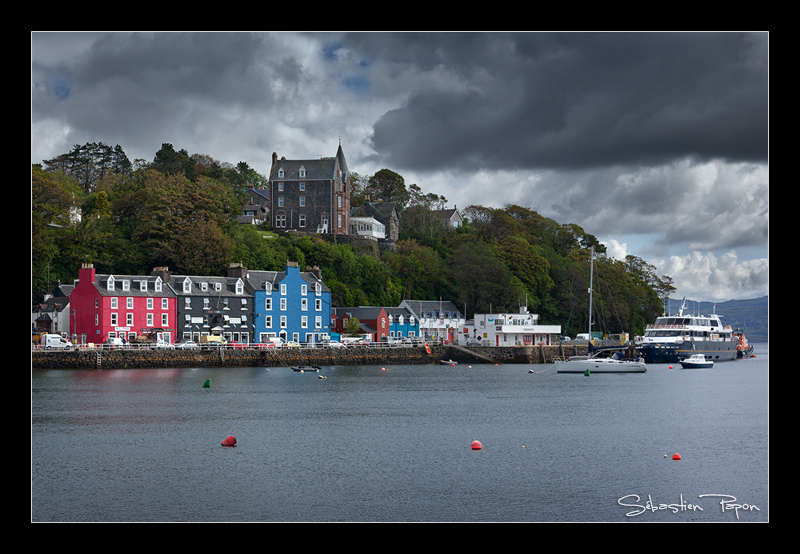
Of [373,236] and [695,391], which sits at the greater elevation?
[373,236]

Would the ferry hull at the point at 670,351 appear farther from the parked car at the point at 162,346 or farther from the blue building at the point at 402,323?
the parked car at the point at 162,346

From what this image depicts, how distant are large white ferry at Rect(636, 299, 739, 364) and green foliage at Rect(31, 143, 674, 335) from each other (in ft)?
46.5

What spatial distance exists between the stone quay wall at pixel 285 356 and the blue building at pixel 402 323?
645 centimetres

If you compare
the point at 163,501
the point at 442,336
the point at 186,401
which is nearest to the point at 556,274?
the point at 442,336

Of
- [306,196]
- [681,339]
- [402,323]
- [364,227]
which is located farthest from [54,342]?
[681,339]

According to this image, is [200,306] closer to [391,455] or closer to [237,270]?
[237,270]

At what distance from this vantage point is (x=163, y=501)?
57.5 ft

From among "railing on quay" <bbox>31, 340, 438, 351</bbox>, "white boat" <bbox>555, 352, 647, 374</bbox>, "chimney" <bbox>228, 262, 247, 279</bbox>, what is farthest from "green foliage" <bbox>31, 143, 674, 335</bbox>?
"white boat" <bbox>555, 352, 647, 374</bbox>

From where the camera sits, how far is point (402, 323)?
76.7 meters

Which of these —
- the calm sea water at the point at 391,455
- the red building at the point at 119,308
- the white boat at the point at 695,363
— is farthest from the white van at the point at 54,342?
the white boat at the point at 695,363
